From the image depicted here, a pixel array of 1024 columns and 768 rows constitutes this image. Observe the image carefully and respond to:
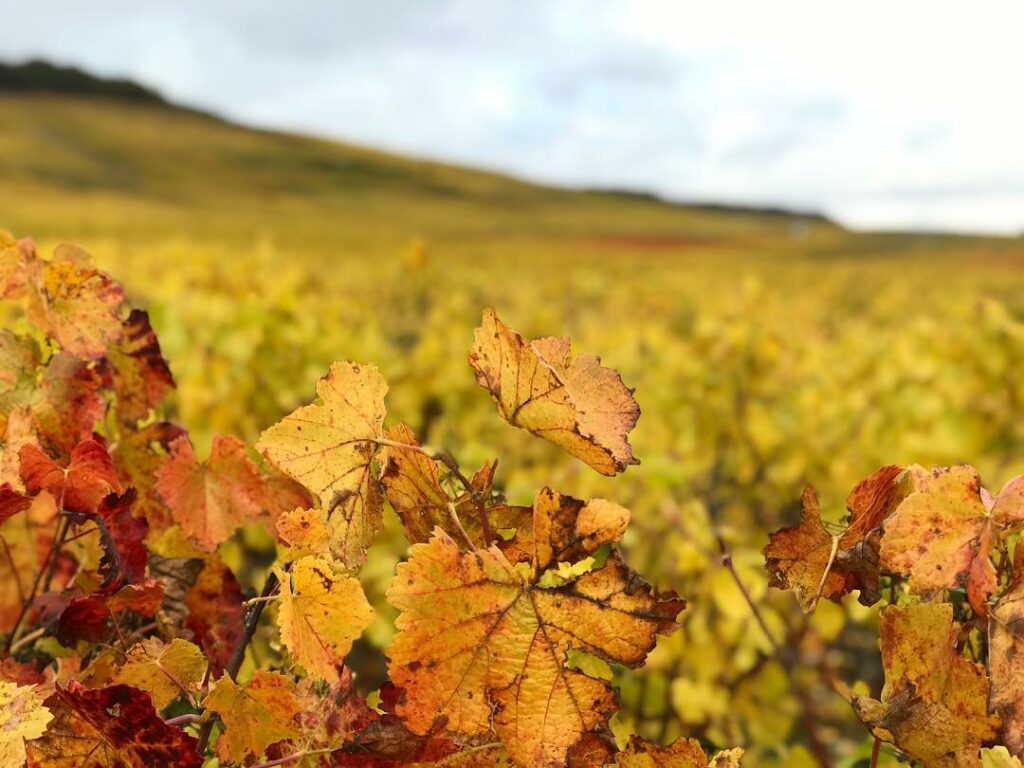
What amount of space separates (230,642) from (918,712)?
1.63 ft

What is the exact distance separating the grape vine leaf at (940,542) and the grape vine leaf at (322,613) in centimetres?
30

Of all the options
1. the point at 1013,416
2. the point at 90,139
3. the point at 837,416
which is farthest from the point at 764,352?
the point at 90,139

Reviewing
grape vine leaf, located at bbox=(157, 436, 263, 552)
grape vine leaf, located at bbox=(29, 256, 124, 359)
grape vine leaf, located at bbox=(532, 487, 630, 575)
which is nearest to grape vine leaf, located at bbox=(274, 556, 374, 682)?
grape vine leaf, located at bbox=(532, 487, 630, 575)

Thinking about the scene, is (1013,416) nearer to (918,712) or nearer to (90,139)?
(918,712)

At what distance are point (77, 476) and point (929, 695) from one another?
1.79ft

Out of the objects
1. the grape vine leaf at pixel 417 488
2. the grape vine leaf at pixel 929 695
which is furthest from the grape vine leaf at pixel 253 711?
the grape vine leaf at pixel 929 695

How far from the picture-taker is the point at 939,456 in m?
2.96

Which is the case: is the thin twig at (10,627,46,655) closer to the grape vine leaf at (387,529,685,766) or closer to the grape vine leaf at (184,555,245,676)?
the grape vine leaf at (184,555,245,676)

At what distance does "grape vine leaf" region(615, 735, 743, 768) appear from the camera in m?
0.54

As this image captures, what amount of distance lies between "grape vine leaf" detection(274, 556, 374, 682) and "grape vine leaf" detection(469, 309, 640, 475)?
0.44 feet

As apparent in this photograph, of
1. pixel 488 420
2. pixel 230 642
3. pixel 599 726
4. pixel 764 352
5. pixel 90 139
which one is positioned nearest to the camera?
pixel 599 726

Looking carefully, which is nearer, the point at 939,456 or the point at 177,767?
the point at 177,767

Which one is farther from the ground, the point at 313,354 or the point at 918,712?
the point at 918,712

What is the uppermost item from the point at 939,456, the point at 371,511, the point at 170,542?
the point at 371,511
